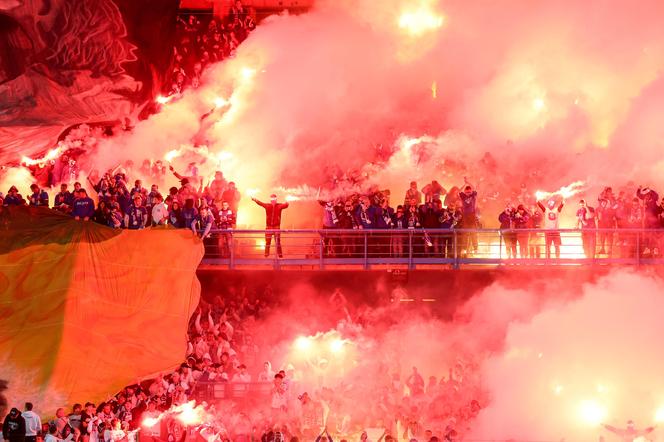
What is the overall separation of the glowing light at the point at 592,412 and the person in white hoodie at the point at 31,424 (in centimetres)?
1002

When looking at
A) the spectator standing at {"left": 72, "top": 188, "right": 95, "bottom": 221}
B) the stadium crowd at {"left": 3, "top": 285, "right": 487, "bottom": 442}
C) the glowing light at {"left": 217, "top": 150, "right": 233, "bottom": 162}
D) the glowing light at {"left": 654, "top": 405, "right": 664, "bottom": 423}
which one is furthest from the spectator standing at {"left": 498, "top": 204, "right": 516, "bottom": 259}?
the spectator standing at {"left": 72, "top": 188, "right": 95, "bottom": 221}

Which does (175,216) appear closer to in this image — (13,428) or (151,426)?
(151,426)

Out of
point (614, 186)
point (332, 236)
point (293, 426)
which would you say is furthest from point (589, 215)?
point (293, 426)

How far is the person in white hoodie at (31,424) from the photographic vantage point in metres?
19.6

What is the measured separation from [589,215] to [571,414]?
17.6 feet

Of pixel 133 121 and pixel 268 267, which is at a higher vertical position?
pixel 133 121

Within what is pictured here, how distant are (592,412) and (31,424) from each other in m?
10.3

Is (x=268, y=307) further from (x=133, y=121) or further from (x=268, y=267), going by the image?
(x=133, y=121)

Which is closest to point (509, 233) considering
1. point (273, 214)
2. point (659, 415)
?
point (659, 415)

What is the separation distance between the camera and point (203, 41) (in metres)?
30.6

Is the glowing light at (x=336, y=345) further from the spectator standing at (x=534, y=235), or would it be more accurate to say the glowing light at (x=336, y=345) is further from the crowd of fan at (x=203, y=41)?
the crowd of fan at (x=203, y=41)

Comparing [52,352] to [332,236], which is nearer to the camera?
[52,352]

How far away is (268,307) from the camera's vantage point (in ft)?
83.5

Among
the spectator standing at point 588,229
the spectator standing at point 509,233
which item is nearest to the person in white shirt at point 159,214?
the spectator standing at point 509,233
